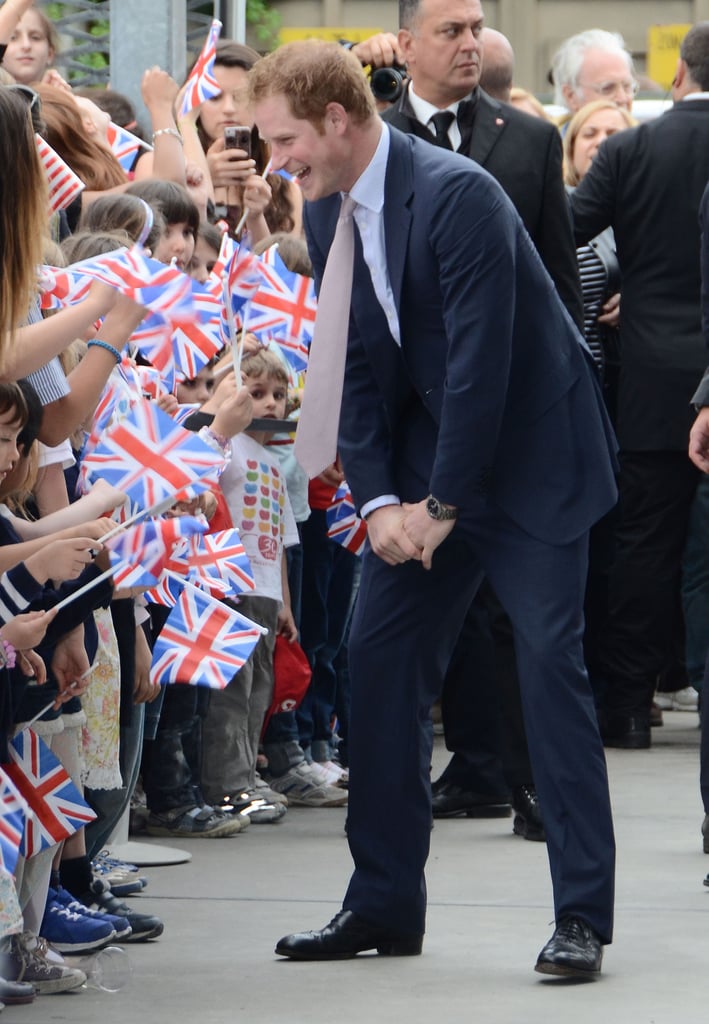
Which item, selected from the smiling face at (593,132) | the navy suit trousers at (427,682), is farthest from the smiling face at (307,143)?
the smiling face at (593,132)

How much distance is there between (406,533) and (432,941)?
97cm

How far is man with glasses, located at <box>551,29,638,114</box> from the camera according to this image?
1025cm

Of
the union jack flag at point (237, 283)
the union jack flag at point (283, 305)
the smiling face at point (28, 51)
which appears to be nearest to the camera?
the union jack flag at point (237, 283)

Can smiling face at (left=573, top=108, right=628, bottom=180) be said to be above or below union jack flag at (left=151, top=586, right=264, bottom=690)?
above

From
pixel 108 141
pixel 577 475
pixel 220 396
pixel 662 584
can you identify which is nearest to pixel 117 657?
pixel 220 396

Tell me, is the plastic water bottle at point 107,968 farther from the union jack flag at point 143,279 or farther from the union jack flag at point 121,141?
the union jack flag at point 121,141

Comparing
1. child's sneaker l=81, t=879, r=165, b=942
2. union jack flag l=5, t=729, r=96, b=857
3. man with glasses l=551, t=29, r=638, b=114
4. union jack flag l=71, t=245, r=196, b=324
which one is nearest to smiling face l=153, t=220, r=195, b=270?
union jack flag l=71, t=245, r=196, b=324

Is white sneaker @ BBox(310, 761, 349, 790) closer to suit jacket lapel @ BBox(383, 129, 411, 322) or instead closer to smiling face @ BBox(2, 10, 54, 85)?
smiling face @ BBox(2, 10, 54, 85)

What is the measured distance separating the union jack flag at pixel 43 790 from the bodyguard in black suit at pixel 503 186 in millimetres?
2190

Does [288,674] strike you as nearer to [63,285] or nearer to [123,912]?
[123,912]

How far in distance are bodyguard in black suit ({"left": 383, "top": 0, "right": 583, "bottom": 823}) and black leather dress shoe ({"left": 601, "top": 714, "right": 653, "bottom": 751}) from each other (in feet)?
5.39

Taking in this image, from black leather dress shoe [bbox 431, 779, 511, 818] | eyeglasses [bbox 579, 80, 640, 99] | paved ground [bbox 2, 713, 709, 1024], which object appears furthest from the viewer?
eyeglasses [bbox 579, 80, 640, 99]

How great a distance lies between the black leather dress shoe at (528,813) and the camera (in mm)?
6082

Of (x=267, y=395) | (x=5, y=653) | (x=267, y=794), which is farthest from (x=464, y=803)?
(x=5, y=653)
